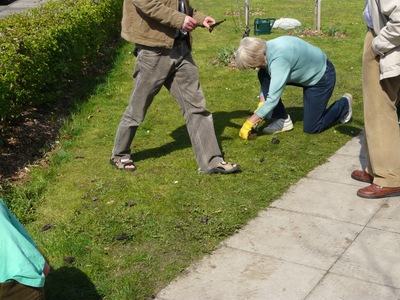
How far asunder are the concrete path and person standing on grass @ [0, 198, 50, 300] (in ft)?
4.15

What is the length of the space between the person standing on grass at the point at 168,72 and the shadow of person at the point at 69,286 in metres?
1.94

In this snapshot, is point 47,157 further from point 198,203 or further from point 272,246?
point 272,246

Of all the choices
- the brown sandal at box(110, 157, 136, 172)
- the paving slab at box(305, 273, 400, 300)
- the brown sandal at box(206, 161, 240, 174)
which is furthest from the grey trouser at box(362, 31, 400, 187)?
the brown sandal at box(110, 157, 136, 172)

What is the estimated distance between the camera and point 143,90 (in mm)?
6473

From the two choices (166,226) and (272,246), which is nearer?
(272,246)

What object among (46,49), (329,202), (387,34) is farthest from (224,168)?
→ (46,49)

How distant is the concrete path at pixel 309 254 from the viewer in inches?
180

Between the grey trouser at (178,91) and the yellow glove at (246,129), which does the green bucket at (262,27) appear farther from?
the grey trouser at (178,91)

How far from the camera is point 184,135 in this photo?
7.78 metres

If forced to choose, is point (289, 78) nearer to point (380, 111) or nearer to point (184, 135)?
point (184, 135)

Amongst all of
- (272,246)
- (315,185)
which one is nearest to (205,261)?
(272,246)

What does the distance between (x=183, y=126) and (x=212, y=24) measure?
190 cm

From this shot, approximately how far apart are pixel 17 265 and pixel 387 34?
10.9 ft

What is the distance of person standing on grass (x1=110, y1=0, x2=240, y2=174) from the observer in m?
6.27
